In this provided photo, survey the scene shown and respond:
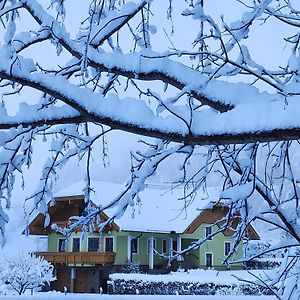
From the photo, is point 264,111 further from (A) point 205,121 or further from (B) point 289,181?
(B) point 289,181

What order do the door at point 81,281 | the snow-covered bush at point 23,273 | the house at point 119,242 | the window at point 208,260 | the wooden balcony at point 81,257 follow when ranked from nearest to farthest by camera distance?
the snow-covered bush at point 23,273 < the wooden balcony at point 81,257 < the house at point 119,242 < the door at point 81,281 < the window at point 208,260

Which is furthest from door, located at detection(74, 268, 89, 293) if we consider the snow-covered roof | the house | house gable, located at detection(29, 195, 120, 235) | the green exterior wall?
the snow-covered roof

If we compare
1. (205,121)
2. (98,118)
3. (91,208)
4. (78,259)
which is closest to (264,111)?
(205,121)

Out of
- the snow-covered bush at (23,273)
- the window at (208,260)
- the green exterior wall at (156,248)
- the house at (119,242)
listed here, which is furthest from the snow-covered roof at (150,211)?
the snow-covered bush at (23,273)

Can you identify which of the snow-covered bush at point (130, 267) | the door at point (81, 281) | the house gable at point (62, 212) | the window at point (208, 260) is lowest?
the door at point (81, 281)

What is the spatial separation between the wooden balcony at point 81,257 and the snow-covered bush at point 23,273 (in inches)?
114

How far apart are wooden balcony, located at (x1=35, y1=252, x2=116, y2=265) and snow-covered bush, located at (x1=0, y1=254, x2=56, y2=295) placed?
9.47 ft

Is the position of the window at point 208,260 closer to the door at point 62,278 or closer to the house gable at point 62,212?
the house gable at point 62,212

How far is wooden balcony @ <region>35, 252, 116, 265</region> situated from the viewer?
23406 millimetres

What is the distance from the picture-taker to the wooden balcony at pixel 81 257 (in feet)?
76.8

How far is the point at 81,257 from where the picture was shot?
78.6 feet

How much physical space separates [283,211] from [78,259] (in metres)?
21.9

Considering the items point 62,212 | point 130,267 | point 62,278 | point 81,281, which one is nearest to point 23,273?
point 130,267

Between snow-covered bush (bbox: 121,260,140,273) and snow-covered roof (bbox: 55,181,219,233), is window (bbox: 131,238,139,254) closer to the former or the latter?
snow-covered roof (bbox: 55,181,219,233)
